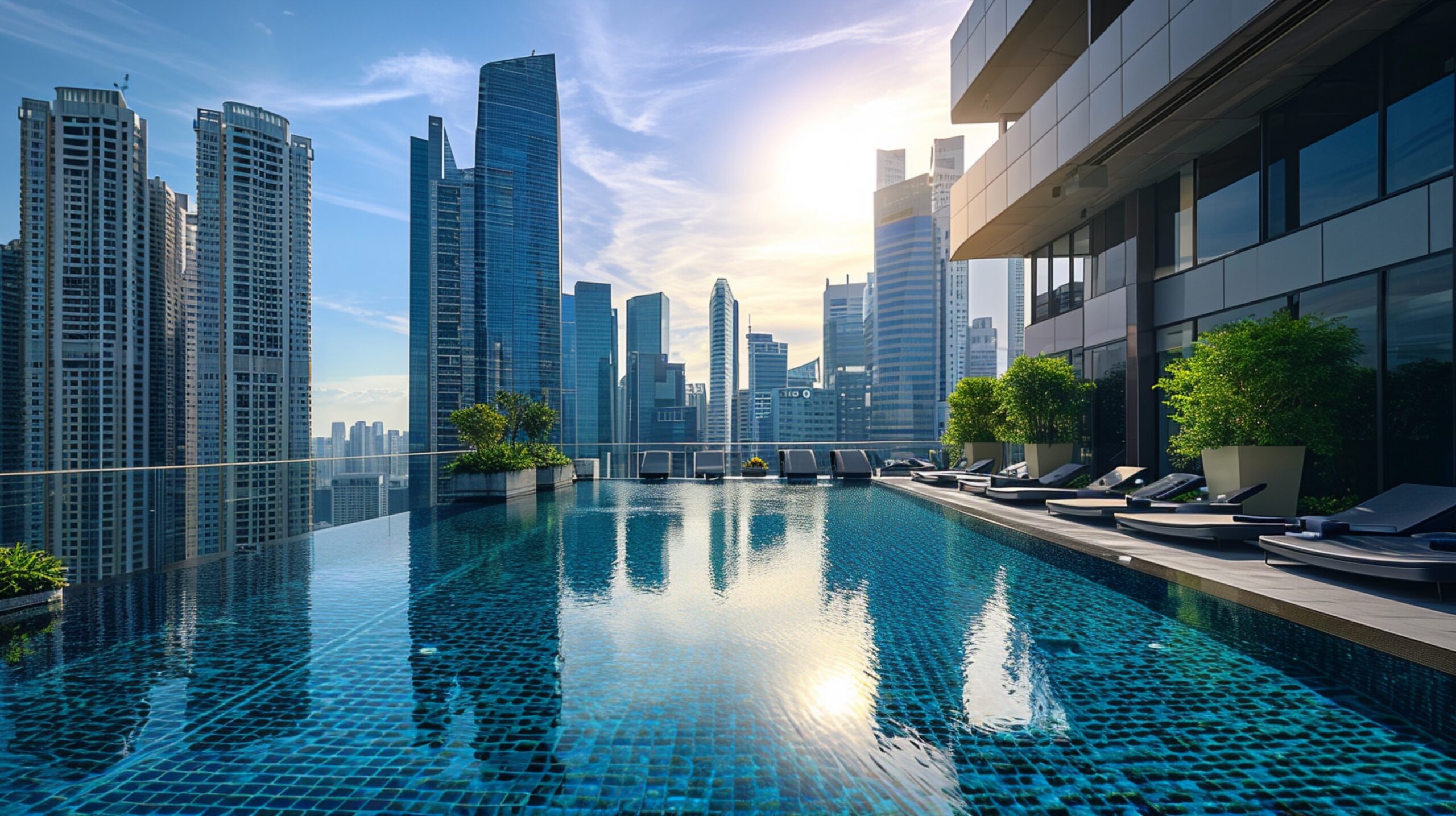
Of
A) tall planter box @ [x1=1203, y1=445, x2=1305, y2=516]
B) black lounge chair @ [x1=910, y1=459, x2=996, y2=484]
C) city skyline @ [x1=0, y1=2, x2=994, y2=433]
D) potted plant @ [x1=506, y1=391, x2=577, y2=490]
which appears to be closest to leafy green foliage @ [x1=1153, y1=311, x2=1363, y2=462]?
tall planter box @ [x1=1203, y1=445, x2=1305, y2=516]

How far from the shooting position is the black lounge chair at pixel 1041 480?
1103 centimetres

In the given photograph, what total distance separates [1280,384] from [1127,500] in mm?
2108

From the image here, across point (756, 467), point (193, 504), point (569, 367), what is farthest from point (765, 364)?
point (193, 504)

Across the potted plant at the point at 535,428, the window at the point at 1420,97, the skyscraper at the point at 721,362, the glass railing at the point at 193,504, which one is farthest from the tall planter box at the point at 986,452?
the skyscraper at the point at 721,362

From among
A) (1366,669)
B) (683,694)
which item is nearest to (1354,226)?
(1366,669)

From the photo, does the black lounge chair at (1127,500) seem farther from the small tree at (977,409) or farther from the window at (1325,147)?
the small tree at (977,409)

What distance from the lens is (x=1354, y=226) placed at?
7.34 metres

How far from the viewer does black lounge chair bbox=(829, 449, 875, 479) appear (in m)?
17.7

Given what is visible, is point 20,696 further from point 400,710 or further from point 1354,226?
point 1354,226

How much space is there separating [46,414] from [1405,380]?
2495 inches

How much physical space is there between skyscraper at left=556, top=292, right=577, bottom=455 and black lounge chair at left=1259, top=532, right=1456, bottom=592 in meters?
97.9

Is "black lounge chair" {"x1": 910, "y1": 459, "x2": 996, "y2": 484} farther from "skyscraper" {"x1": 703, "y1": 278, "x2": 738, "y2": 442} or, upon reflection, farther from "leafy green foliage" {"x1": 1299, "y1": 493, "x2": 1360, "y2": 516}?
"skyscraper" {"x1": 703, "y1": 278, "x2": 738, "y2": 442}

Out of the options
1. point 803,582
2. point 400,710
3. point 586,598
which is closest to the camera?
point 400,710

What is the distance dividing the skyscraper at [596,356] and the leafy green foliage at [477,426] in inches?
4441
